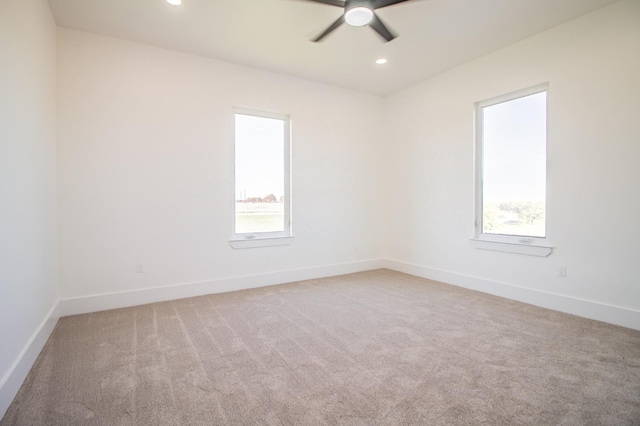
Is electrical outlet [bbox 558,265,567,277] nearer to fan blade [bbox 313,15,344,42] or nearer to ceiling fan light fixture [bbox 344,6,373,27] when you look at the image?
ceiling fan light fixture [bbox 344,6,373,27]

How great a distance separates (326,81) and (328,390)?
14.1 ft

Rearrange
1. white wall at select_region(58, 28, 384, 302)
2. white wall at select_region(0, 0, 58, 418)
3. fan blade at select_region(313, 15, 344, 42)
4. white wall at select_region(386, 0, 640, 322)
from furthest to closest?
white wall at select_region(58, 28, 384, 302) < white wall at select_region(386, 0, 640, 322) < fan blade at select_region(313, 15, 344, 42) < white wall at select_region(0, 0, 58, 418)

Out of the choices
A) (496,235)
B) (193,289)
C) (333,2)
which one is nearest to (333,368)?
(193,289)

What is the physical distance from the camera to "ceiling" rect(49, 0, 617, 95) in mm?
2967

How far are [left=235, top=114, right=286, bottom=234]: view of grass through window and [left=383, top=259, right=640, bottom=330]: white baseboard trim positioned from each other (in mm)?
2467

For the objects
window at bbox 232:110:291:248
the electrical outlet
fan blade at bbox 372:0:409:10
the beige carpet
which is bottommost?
the beige carpet

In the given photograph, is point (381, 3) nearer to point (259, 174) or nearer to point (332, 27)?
point (332, 27)

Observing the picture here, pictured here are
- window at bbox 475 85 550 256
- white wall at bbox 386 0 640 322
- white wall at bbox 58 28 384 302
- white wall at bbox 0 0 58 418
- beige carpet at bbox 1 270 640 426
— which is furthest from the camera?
window at bbox 475 85 550 256

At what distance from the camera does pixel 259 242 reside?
14.5ft

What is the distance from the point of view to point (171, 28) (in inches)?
131

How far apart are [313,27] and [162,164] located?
2.34 metres

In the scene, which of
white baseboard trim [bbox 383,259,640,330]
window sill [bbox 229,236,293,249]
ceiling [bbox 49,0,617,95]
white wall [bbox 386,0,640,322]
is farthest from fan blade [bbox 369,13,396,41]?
white baseboard trim [bbox 383,259,640,330]

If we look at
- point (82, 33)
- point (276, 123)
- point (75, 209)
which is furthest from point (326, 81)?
point (75, 209)

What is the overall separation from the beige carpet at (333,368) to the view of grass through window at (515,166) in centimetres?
107
